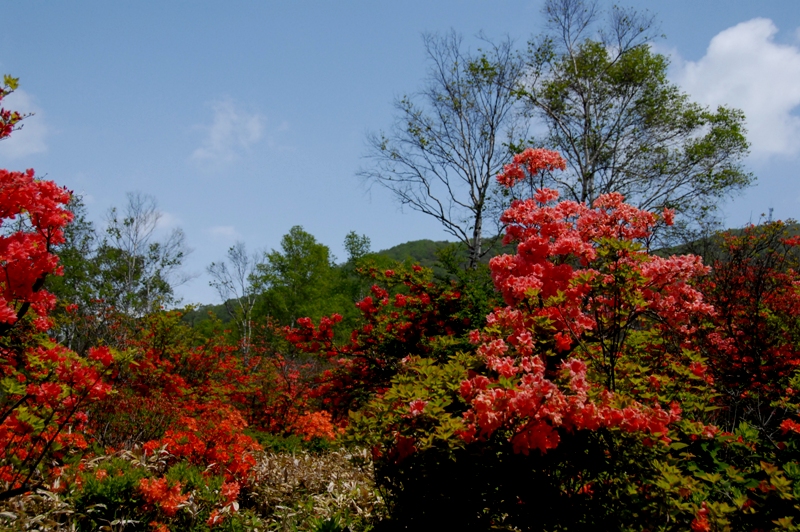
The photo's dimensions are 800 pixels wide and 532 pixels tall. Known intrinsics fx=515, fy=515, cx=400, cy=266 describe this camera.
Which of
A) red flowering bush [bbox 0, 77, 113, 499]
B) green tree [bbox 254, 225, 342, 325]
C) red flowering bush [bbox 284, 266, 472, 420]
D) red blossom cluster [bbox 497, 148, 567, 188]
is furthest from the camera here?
green tree [bbox 254, 225, 342, 325]

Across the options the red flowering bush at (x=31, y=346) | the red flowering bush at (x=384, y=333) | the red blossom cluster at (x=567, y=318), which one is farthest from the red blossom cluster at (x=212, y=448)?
the red blossom cluster at (x=567, y=318)

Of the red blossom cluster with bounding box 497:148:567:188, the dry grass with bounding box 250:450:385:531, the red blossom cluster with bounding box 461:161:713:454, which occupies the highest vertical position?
the red blossom cluster with bounding box 497:148:567:188

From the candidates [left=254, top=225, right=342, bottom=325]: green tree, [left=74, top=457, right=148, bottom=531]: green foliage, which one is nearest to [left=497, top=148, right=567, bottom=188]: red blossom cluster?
[left=74, top=457, right=148, bottom=531]: green foliage

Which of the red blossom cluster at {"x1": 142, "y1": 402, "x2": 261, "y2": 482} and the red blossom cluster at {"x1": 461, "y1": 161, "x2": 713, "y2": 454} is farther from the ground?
the red blossom cluster at {"x1": 461, "y1": 161, "x2": 713, "y2": 454}

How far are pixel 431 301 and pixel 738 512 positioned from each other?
5.23 meters

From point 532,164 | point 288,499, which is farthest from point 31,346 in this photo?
point 532,164

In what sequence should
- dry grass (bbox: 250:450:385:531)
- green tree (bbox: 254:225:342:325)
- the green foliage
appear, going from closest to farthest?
1. the green foliage
2. dry grass (bbox: 250:450:385:531)
3. green tree (bbox: 254:225:342:325)

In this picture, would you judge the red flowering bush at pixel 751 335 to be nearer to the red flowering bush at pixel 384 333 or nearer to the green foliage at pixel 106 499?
the red flowering bush at pixel 384 333

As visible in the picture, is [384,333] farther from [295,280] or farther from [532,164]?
[295,280]

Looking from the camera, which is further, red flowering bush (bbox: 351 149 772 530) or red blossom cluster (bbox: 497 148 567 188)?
red blossom cluster (bbox: 497 148 567 188)

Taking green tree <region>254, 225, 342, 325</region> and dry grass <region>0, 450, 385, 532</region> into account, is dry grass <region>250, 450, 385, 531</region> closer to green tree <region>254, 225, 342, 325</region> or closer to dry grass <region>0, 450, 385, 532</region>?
dry grass <region>0, 450, 385, 532</region>

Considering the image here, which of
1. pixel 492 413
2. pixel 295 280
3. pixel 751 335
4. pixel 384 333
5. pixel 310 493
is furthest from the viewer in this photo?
pixel 295 280

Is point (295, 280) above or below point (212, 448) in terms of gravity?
above

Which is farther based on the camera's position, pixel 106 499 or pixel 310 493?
pixel 310 493
